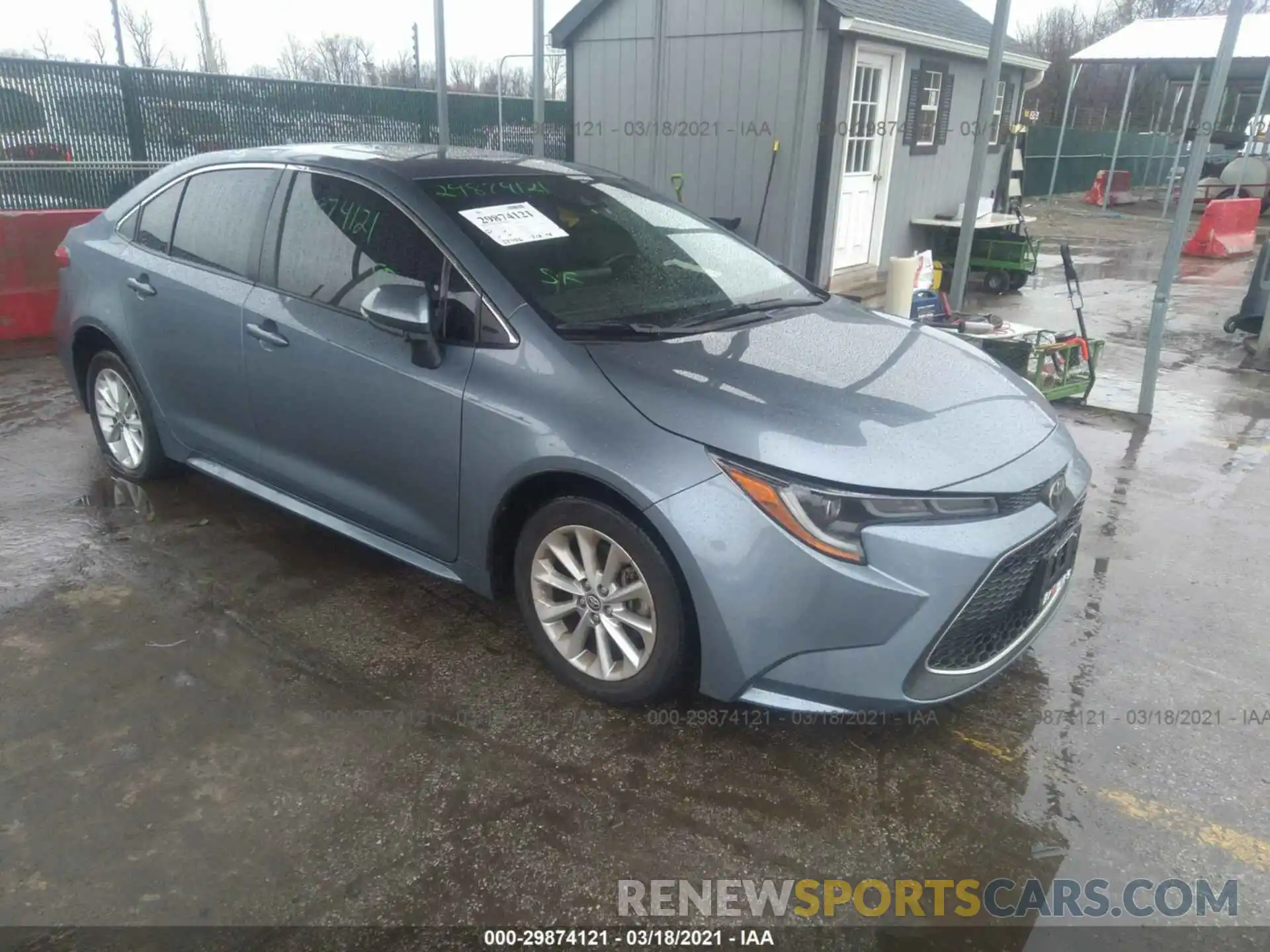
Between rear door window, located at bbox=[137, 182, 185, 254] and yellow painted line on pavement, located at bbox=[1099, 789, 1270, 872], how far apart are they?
4.16 meters

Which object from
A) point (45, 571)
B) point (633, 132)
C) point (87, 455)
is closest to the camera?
point (45, 571)

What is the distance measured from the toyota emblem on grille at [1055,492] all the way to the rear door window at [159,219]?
3635 mm

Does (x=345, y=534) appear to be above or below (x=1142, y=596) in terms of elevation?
above

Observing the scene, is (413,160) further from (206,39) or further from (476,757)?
(206,39)

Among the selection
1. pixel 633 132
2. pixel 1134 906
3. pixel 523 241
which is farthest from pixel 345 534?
pixel 633 132

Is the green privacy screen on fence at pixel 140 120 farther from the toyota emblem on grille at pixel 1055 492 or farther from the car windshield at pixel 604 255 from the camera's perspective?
the toyota emblem on grille at pixel 1055 492

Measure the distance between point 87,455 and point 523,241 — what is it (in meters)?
3.18

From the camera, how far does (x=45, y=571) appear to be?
3.79 metres

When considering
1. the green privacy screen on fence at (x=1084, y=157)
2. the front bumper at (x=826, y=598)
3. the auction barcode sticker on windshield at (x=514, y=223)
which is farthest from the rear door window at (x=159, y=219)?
the green privacy screen on fence at (x=1084, y=157)

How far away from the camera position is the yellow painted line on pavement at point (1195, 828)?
8.26 feet

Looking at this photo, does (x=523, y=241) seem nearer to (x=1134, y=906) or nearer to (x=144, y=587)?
(x=144, y=587)

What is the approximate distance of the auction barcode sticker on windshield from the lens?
10.6ft

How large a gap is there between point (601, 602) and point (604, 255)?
1.30 m

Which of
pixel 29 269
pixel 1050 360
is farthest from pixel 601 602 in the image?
pixel 29 269
